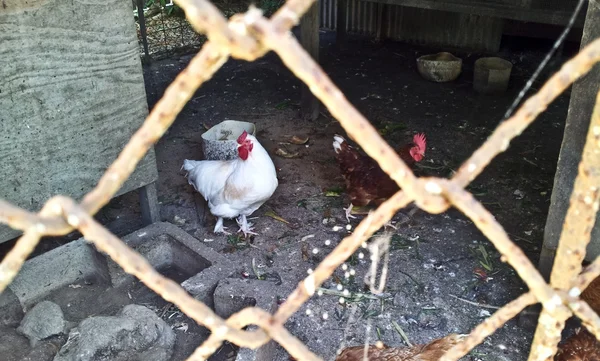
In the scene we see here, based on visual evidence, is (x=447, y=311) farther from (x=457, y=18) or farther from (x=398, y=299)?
(x=457, y=18)

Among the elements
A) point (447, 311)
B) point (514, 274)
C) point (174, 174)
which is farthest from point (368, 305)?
point (174, 174)

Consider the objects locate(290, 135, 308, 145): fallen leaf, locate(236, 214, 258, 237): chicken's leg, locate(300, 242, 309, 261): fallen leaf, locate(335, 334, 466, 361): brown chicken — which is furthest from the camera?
locate(290, 135, 308, 145): fallen leaf

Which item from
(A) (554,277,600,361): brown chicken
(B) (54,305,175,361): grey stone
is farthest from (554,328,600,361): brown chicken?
(B) (54,305,175,361): grey stone

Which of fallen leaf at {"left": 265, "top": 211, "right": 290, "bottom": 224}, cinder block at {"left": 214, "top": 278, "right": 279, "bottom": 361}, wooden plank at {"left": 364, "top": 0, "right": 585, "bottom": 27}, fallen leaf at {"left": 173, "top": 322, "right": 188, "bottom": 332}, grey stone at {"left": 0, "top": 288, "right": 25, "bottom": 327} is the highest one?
wooden plank at {"left": 364, "top": 0, "right": 585, "bottom": 27}

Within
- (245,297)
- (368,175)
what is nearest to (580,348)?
(245,297)

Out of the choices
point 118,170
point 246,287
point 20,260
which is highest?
point 118,170

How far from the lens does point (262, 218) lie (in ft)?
13.4

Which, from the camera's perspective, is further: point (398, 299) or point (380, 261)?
point (380, 261)

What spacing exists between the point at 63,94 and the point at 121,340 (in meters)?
1.34

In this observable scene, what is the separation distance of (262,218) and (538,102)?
10.9 feet

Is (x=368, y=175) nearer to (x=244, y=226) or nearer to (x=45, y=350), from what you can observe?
(x=244, y=226)

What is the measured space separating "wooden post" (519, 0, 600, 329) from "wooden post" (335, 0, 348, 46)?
5.44 meters

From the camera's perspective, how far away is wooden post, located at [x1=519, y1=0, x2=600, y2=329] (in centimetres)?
230

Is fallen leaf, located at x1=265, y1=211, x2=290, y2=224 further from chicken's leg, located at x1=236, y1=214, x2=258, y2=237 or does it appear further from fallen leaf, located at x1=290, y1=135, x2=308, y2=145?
fallen leaf, located at x1=290, y1=135, x2=308, y2=145
